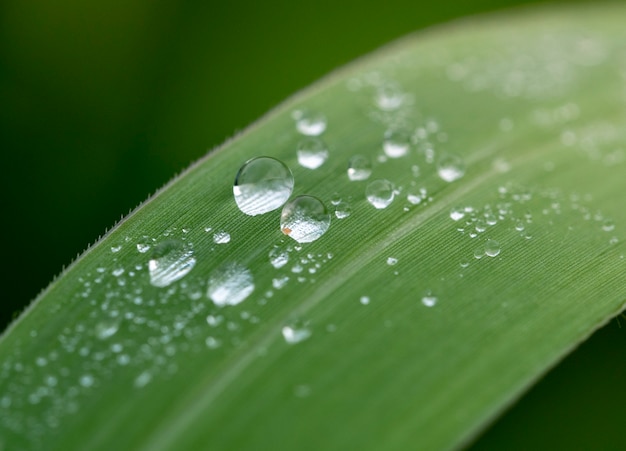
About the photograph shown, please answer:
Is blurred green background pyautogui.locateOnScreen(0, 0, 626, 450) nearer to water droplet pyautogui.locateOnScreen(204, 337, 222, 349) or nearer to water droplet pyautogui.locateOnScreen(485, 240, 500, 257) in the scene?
water droplet pyautogui.locateOnScreen(485, 240, 500, 257)

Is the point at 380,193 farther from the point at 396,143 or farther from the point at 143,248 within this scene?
the point at 143,248

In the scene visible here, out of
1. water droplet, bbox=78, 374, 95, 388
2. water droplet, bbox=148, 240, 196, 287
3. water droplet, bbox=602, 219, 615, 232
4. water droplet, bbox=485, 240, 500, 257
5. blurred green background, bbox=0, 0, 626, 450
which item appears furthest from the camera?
blurred green background, bbox=0, 0, 626, 450

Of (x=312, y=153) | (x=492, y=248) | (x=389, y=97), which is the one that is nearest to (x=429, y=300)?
(x=492, y=248)

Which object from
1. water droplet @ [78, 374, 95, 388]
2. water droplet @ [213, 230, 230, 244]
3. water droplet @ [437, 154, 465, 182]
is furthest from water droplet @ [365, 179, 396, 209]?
water droplet @ [78, 374, 95, 388]

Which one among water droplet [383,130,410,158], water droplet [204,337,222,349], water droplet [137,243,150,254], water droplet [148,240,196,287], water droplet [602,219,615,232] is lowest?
water droplet [602,219,615,232]

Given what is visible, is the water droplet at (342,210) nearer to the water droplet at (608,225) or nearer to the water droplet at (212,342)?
the water droplet at (212,342)

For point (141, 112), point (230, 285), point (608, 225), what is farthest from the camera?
point (141, 112)

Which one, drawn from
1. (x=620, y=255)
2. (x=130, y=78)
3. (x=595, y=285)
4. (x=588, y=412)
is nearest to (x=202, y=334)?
(x=595, y=285)
